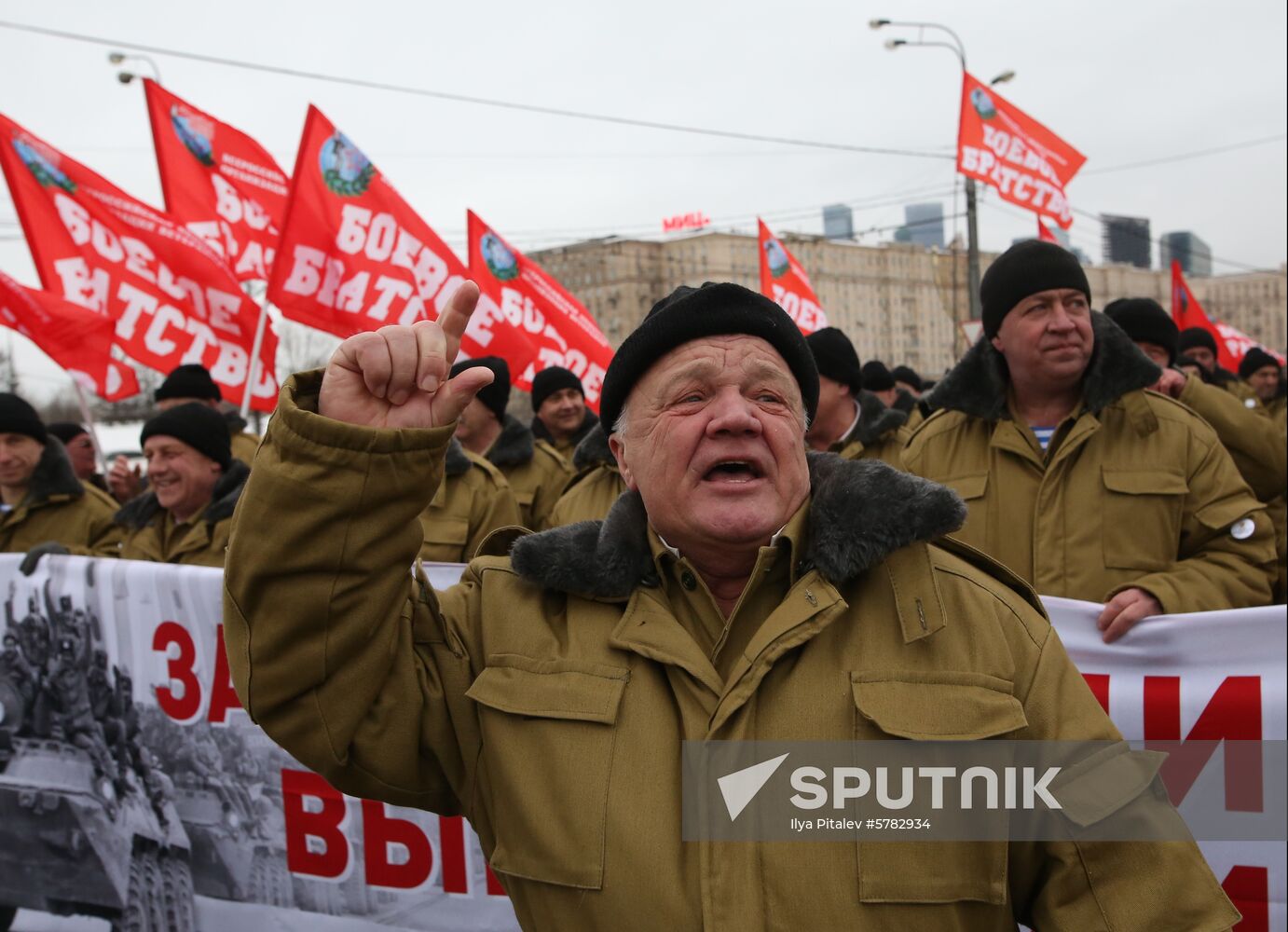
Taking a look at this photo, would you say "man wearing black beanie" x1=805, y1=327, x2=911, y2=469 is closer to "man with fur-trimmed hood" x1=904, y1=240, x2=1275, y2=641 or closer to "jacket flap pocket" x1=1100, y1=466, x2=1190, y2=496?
"man with fur-trimmed hood" x1=904, y1=240, x2=1275, y2=641

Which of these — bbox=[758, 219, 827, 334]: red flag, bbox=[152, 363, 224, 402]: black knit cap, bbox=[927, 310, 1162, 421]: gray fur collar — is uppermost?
bbox=[758, 219, 827, 334]: red flag

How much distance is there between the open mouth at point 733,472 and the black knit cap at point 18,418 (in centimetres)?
532

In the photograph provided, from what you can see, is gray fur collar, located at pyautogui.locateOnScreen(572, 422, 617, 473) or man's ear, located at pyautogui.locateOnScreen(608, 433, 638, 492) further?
gray fur collar, located at pyautogui.locateOnScreen(572, 422, 617, 473)

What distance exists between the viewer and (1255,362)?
410 inches

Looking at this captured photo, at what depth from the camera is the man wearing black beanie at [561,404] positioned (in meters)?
7.90

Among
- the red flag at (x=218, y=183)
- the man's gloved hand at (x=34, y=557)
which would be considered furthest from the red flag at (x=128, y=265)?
the man's gloved hand at (x=34, y=557)

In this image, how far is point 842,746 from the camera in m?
1.75

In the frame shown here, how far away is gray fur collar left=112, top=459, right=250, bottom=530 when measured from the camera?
4.80m

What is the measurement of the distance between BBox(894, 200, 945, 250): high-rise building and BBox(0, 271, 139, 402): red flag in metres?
20.8

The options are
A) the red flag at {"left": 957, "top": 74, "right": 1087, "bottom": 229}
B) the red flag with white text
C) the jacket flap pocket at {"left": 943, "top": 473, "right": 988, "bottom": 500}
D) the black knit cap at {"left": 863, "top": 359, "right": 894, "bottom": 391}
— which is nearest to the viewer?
the jacket flap pocket at {"left": 943, "top": 473, "right": 988, "bottom": 500}

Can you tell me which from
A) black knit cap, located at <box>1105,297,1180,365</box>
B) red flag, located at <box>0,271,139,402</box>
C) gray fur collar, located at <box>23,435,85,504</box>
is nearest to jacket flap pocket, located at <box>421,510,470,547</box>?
gray fur collar, located at <box>23,435,85,504</box>

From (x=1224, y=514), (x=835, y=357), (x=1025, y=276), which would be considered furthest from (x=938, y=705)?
(x=835, y=357)

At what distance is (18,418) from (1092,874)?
20.0ft

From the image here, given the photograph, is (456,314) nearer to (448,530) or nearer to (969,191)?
(448,530)
